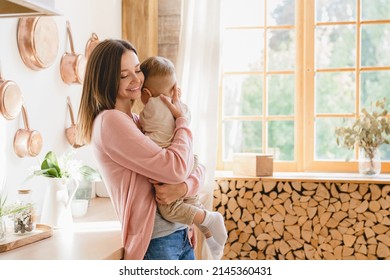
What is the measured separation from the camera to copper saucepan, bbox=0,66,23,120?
196 cm

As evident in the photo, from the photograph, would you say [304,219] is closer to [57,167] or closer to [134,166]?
[57,167]

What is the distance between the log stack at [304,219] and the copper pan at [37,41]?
4.60 ft

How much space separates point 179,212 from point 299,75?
2.10 m

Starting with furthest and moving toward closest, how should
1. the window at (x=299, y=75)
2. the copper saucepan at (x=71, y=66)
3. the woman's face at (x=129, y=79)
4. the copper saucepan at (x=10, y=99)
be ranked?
1. the window at (x=299, y=75)
2. the copper saucepan at (x=71, y=66)
3. the copper saucepan at (x=10, y=99)
4. the woman's face at (x=129, y=79)

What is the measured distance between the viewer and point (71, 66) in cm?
260

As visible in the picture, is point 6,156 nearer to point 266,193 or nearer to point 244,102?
point 266,193

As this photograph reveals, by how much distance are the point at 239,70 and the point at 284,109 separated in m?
0.42

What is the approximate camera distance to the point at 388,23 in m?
3.50

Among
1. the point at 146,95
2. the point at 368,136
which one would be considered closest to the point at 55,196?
the point at 146,95

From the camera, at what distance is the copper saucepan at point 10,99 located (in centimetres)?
196

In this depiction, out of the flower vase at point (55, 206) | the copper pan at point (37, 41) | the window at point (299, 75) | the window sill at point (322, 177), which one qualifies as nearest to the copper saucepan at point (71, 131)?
the copper pan at point (37, 41)

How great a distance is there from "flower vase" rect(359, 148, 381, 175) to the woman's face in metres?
2.02

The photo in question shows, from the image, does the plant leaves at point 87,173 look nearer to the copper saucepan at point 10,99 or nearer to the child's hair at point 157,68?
the copper saucepan at point 10,99

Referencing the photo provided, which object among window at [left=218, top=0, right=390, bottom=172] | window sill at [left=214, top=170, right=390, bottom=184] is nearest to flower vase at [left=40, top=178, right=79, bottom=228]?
window sill at [left=214, top=170, right=390, bottom=184]
